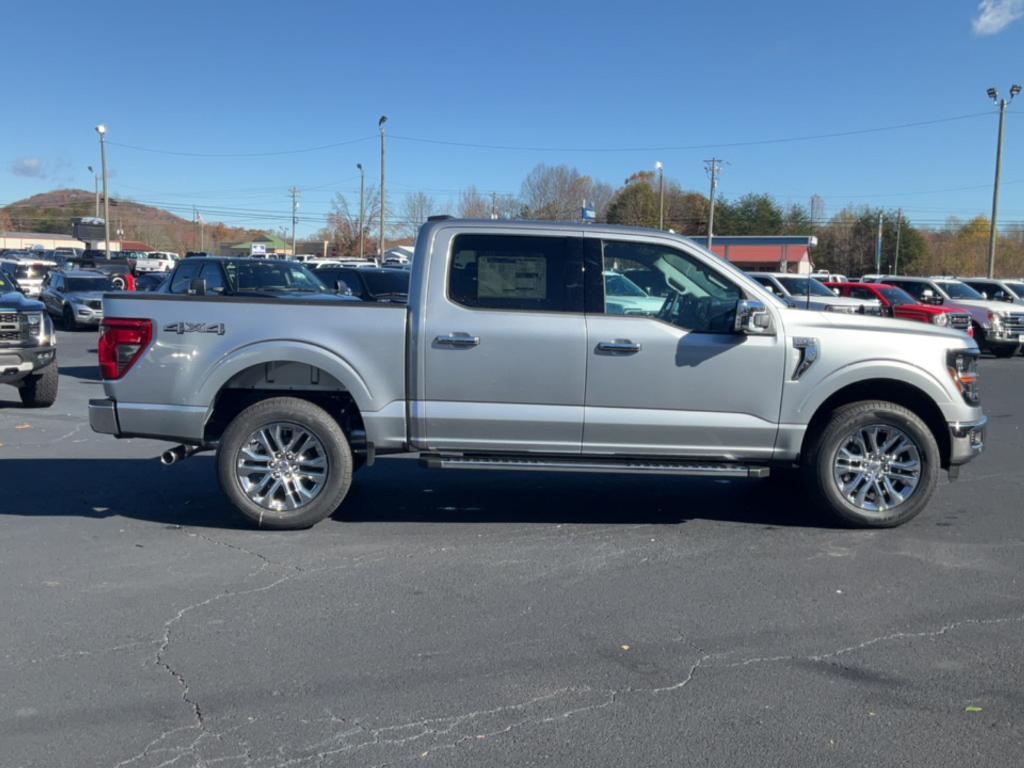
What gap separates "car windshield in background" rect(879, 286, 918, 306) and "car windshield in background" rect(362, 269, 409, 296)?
11.6 meters

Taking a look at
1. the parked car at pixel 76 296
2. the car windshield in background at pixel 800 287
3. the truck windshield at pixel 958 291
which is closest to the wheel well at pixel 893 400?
the car windshield in background at pixel 800 287

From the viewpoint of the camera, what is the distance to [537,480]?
8.21 metres

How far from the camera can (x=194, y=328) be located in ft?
20.7

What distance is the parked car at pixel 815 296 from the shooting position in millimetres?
18544

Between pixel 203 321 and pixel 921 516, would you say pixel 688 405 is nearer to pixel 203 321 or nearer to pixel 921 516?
pixel 921 516

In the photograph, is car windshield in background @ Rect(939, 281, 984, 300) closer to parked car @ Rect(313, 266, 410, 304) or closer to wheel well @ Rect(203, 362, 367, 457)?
parked car @ Rect(313, 266, 410, 304)

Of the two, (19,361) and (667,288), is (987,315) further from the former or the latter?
(19,361)

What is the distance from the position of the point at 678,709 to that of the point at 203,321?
4069 mm

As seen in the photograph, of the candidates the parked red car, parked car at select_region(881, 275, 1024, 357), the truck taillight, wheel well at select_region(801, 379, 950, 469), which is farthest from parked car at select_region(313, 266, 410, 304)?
parked car at select_region(881, 275, 1024, 357)

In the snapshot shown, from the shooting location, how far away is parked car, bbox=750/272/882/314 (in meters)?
18.5

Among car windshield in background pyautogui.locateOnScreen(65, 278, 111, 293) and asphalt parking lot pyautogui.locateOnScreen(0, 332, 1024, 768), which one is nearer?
asphalt parking lot pyautogui.locateOnScreen(0, 332, 1024, 768)

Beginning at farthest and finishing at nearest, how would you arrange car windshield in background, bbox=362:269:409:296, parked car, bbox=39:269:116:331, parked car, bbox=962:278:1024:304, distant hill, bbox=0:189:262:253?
distant hill, bbox=0:189:262:253, parked car, bbox=962:278:1024:304, parked car, bbox=39:269:116:331, car windshield in background, bbox=362:269:409:296

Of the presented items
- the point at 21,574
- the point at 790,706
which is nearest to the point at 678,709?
the point at 790,706

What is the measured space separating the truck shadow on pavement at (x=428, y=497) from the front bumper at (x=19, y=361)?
289 cm
